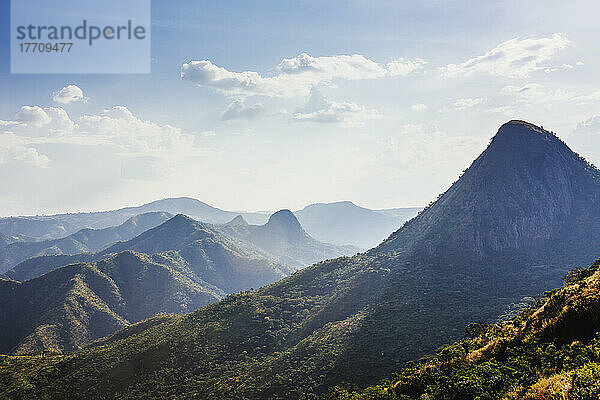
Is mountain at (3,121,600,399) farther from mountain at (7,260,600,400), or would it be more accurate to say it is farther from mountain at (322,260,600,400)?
mountain at (322,260,600,400)

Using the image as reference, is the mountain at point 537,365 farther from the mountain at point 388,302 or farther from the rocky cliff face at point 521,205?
the rocky cliff face at point 521,205

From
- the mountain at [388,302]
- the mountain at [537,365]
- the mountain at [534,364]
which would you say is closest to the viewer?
the mountain at [537,365]

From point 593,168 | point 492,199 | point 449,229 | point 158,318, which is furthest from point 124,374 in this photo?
point 593,168

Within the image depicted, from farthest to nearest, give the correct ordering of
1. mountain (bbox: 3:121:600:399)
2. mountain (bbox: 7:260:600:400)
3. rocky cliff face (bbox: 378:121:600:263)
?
rocky cliff face (bbox: 378:121:600:263) < mountain (bbox: 3:121:600:399) < mountain (bbox: 7:260:600:400)

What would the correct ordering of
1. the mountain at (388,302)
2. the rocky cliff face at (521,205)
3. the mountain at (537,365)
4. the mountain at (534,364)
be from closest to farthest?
1. the mountain at (537,365)
2. the mountain at (534,364)
3. the mountain at (388,302)
4. the rocky cliff face at (521,205)

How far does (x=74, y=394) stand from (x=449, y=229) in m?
173

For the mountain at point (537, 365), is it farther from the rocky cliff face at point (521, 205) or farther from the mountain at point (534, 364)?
the rocky cliff face at point (521, 205)

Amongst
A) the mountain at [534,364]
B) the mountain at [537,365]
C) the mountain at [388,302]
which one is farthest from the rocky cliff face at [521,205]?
the mountain at [537,365]

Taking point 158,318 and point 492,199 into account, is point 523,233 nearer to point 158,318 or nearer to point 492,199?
point 492,199

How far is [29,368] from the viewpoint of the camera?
142 metres

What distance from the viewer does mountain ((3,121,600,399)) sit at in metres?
98.4

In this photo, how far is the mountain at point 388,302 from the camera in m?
98.4

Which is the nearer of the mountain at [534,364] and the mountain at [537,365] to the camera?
the mountain at [537,365]

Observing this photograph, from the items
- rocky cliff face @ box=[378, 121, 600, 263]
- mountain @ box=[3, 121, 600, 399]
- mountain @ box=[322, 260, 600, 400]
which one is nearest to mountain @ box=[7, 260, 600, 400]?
mountain @ box=[322, 260, 600, 400]
